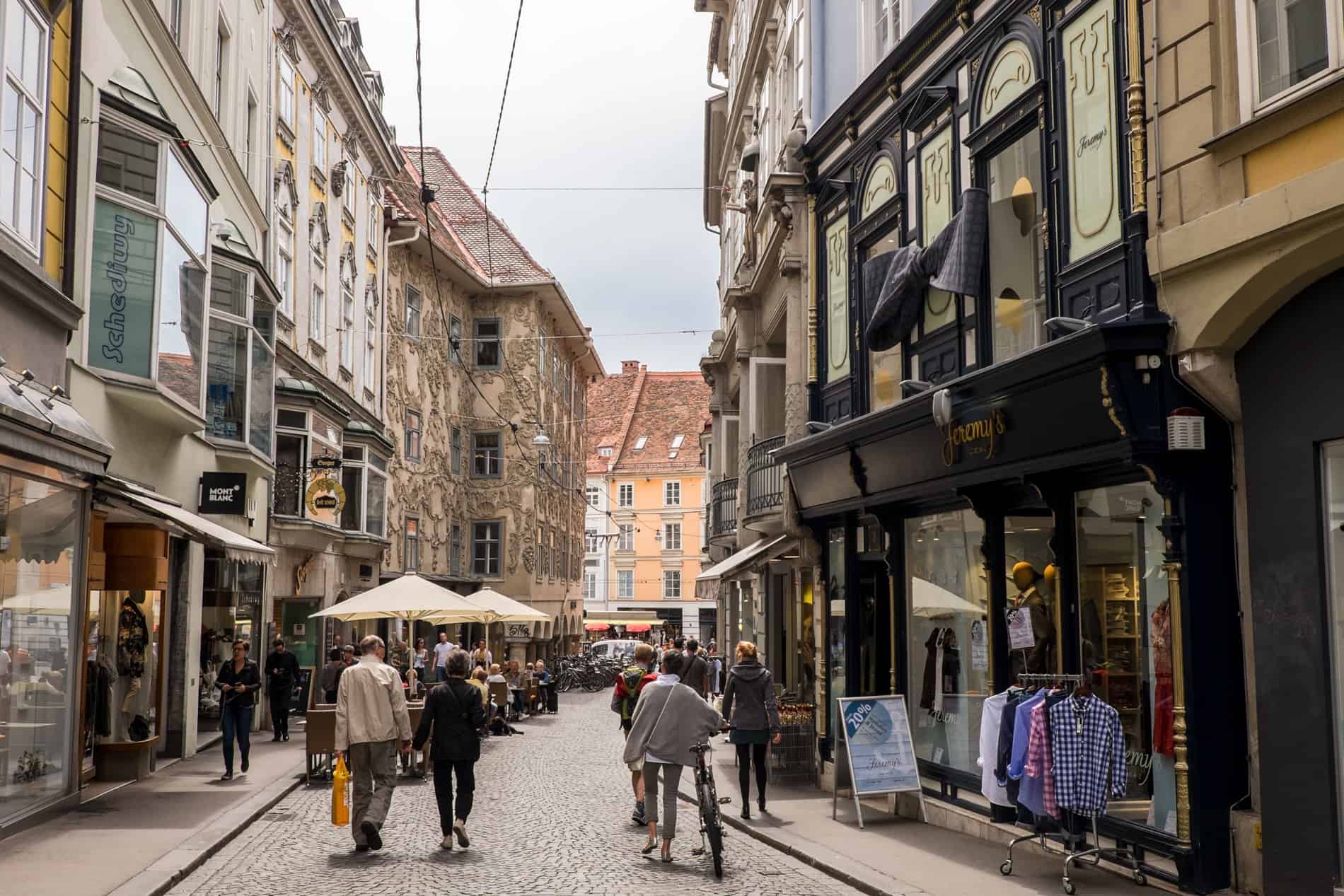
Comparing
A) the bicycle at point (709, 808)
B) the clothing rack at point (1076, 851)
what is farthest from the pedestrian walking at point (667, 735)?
the clothing rack at point (1076, 851)

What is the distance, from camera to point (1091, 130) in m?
10.9

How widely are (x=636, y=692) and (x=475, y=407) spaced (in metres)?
32.4

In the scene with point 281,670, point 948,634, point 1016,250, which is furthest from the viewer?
point 281,670

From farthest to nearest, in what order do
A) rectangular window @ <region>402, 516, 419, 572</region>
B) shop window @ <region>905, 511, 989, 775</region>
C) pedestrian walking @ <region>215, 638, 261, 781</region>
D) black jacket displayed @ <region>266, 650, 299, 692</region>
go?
rectangular window @ <region>402, 516, 419, 572</region>
black jacket displayed @ <region>266, 650, 299, 692</region>
pedestrian walking @ <region>215, 638, 261, 781</region>
shop window @ <region>905, 511, 989, 775</region>

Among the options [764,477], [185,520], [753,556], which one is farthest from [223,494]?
[764,477]

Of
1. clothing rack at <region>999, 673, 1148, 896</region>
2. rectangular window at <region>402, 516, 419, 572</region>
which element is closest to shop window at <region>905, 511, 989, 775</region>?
clothing rack at <region>999, 673, 1148, 896</region>

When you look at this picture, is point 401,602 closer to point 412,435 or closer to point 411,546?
point 411,546

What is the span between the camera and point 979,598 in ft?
43.8

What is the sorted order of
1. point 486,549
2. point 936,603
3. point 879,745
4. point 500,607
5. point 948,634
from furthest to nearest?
point 486,549, point 500,607, point 936,603, point 948,634, point 879,745

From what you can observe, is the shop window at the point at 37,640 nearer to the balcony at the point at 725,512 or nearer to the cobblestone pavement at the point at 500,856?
the cobblestone pavement at the point at 500,856

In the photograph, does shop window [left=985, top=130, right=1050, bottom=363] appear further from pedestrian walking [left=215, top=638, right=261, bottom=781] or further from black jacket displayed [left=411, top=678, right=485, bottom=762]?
pedestrian walking [left=215, top=638, right=261, bottom=781]

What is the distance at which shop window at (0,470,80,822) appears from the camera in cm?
1215

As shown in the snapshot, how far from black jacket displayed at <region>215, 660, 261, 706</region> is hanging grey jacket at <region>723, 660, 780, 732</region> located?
19.4ft

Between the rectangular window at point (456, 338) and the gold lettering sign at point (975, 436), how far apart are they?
112 feet
